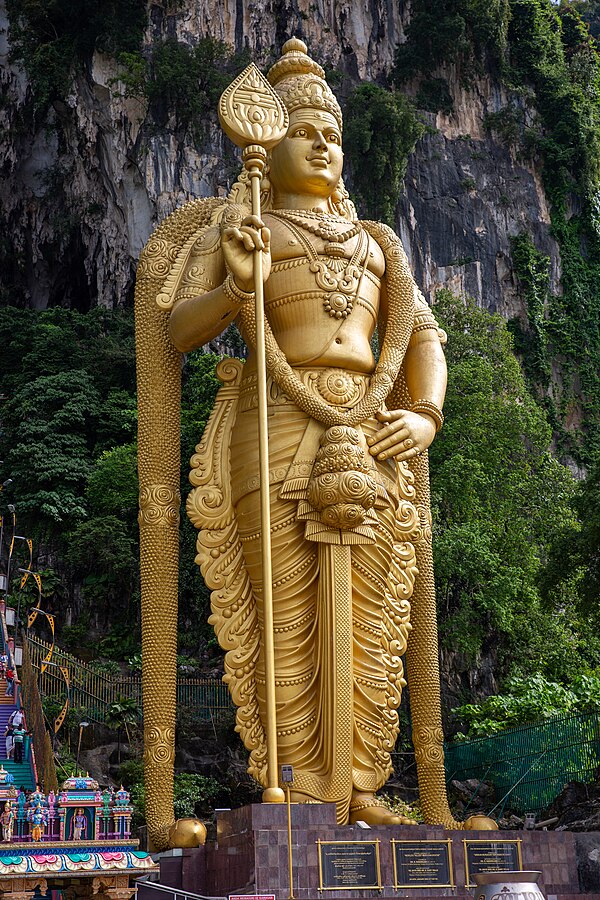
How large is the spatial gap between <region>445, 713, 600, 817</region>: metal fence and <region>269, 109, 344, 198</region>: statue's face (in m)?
5.72

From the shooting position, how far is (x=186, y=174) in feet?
84.9

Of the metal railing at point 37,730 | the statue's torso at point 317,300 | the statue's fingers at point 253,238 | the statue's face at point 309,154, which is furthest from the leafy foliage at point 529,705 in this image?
the statue's fingers at point 253,238

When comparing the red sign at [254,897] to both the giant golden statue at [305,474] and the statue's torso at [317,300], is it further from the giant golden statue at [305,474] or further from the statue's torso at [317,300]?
the statue's torso at [317,300]

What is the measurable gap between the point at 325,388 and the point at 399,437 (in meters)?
0.63

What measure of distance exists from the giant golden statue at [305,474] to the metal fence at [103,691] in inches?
262

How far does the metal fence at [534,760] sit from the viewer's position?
36.0 ft

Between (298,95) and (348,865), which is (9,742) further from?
(298,95)

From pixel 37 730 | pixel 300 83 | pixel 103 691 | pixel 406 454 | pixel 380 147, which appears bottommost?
pixel 37 730

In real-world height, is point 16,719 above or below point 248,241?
below

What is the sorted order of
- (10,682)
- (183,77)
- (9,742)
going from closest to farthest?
(9,742), (10,682), (183,77)

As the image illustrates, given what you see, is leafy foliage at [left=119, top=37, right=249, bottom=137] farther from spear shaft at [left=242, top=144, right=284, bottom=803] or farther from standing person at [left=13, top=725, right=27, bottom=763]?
spear shaft at [left=242, top=144, right=284, bottom=803]

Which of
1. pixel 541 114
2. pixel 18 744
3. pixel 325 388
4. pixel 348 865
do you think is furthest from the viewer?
pixel 541 114

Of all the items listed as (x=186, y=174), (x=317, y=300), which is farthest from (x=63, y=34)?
(x=317, y=300)

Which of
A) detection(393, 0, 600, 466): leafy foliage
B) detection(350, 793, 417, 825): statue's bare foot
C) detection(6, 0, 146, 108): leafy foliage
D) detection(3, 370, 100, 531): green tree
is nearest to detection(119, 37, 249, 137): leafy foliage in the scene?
detection(6, 0, 146, 108): leafy foliage
